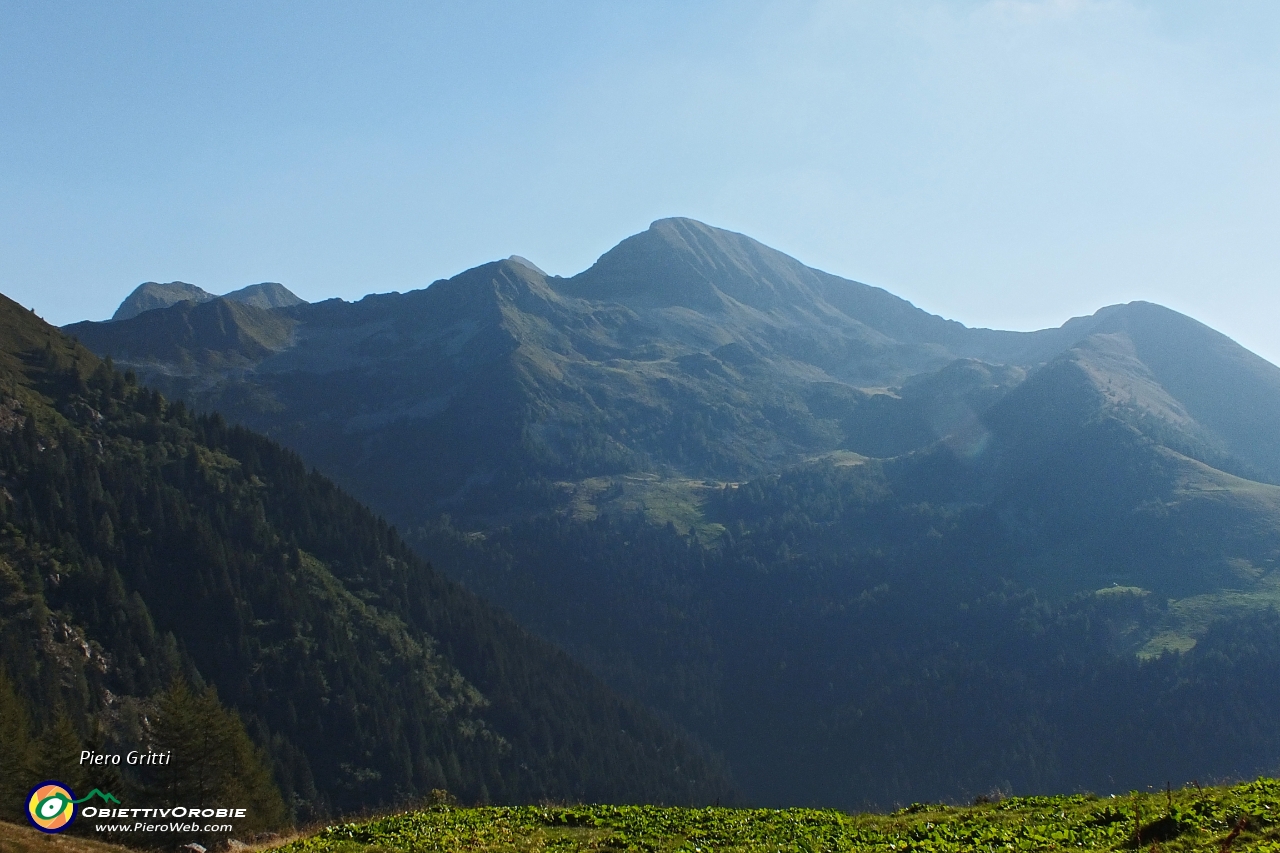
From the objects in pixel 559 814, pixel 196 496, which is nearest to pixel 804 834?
pixel 559 814

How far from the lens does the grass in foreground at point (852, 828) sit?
95.5ft

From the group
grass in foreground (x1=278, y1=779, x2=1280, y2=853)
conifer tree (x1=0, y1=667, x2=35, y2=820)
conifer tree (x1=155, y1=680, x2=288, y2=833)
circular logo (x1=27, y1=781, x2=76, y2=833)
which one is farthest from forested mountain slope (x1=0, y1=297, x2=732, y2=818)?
grass in foreground (x1=278, y1=779, x2=1280, y2=853)

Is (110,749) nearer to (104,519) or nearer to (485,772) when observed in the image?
(104,519)

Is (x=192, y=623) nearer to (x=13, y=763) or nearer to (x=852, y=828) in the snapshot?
(x=13, y=763)

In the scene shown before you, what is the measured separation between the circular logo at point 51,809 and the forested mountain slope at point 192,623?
77381 millimetres

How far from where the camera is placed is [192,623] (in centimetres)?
16138

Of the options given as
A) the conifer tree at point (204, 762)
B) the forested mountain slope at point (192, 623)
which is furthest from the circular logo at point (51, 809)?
the forested mountain slope at point (192, 623)

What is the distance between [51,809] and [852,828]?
41.7 m

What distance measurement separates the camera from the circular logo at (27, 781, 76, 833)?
46406 millimetres

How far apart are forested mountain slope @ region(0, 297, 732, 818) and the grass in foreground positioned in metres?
97.3

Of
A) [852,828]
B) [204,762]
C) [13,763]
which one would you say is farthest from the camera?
[13,763]

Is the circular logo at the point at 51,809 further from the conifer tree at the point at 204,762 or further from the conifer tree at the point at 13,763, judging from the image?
the conifer tree at the point at 13,763

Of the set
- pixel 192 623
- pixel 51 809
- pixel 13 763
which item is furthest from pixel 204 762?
pixel 192 623

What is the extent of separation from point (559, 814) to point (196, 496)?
169m
